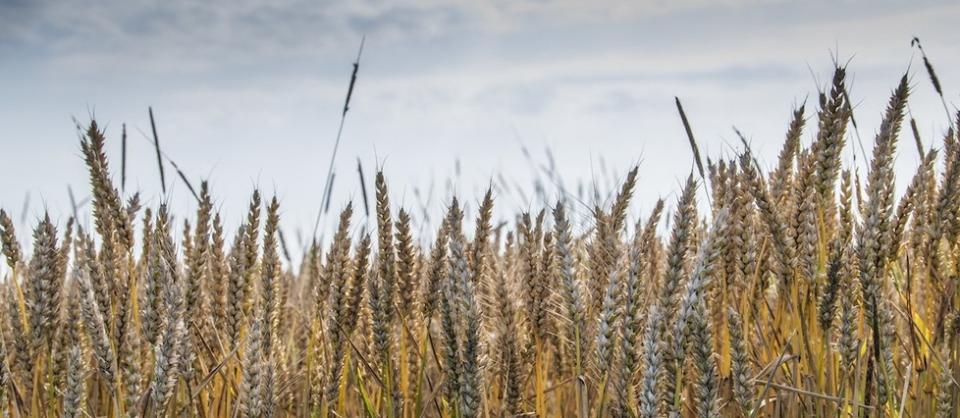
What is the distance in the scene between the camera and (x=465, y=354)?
250cm

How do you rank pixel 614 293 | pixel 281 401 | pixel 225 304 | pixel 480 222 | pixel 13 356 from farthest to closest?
→ pixel 13 356
pixel 281 401
pixel 225 304
pixel 480 222
pixel 614 293

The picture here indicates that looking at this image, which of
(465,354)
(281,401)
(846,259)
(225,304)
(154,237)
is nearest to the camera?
(465,354)

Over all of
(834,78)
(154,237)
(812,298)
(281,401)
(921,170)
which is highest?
(834,78)

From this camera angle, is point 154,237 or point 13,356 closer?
point 154,237

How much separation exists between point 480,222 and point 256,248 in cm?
89

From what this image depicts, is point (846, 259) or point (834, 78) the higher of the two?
point (834, 78)

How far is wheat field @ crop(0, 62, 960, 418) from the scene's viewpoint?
2543 mm

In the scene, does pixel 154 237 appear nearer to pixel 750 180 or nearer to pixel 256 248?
pixel 256 248

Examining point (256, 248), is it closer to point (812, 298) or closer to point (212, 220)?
point (212, 220)

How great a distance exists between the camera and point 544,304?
286 cm

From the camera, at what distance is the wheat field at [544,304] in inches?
100

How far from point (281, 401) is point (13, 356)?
1.30m

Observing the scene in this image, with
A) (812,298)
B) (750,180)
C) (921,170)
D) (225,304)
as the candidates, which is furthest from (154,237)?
(921,170)

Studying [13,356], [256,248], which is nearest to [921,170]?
[256,248]
